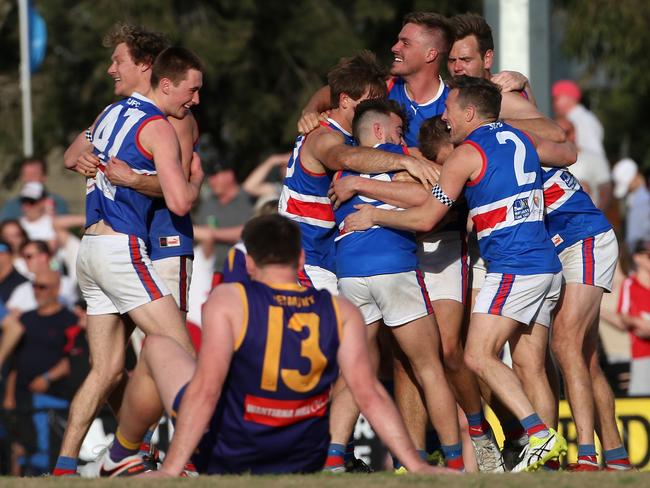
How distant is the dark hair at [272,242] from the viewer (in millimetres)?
6535

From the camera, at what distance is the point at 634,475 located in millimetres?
6660

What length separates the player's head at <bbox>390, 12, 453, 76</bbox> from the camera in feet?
29.3

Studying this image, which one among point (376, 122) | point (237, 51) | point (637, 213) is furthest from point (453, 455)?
point (237, 51)

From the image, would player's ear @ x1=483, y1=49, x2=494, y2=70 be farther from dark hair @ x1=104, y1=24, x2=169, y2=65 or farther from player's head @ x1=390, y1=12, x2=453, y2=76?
dark hair @ x1=104, y1=24, x2=169, y2=65

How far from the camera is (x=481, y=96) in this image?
8.12 metres

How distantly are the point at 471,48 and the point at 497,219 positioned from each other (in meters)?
1.50

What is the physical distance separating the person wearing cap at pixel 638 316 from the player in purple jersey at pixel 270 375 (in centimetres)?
654

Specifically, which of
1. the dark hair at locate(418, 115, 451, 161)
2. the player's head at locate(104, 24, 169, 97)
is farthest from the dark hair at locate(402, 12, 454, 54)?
the player's head at locate(104, 24, 169, 97)

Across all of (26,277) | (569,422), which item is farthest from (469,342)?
(26,277)

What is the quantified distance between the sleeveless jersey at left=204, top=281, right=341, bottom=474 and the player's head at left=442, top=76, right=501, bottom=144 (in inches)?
78.4

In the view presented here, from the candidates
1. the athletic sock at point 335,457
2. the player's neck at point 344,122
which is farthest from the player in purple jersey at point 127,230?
the athletic sock at point 335,457

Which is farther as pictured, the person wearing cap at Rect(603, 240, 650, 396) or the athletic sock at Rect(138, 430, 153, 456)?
the person wearing cap at Rect(603, 240, 650, 396)

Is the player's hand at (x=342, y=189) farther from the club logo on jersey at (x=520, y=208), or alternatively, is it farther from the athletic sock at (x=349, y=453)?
the athletic sock at (x=349, y=453)

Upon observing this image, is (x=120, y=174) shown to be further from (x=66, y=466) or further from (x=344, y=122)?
(x=66, y=466)
